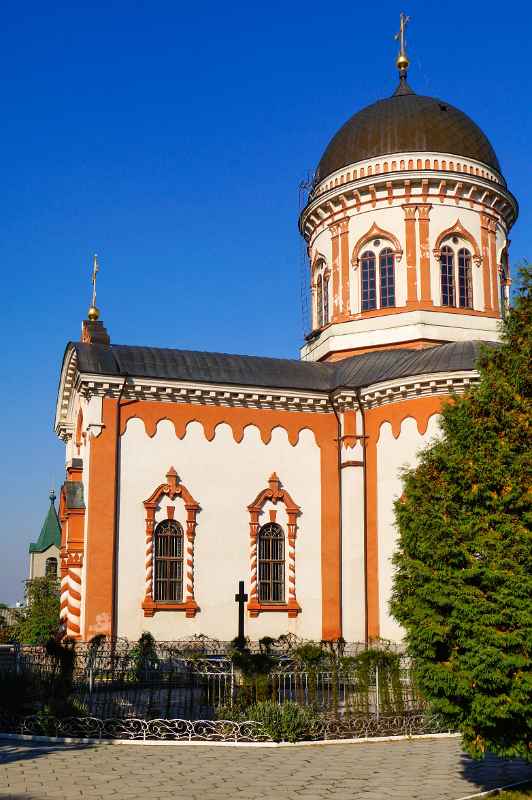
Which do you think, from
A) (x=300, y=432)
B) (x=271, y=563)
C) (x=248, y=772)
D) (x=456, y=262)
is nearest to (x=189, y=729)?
(x=248, y=772)

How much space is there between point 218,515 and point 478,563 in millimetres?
14922

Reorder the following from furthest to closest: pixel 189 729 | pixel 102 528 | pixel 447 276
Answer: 1. pixel 447 276
2. pixel 102 528
3. pixel 189 729

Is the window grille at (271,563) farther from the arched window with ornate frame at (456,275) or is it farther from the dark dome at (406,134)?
the dark dome at (406,134)

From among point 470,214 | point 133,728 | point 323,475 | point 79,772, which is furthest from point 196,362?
point 79,772

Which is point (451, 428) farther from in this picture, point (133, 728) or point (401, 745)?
point (133, 728)

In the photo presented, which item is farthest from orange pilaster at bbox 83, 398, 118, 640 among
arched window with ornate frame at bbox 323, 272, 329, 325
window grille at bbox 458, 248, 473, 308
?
window grille at bbox 458, 248, 473, 308

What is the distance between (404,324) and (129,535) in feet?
33.3

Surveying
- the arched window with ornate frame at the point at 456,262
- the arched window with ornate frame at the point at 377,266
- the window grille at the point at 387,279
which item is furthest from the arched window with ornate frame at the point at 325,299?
the arched window with ornate frame at the point at 456,262

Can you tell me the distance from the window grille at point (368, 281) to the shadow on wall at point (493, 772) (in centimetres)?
1700

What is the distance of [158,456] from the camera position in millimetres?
23516

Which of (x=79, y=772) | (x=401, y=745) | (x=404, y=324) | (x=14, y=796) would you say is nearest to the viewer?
(x=14, y=796)

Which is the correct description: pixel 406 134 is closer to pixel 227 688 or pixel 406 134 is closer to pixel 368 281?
pixel 368 281

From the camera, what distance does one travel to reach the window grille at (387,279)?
27469 millimetres

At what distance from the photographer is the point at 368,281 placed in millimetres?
27906
